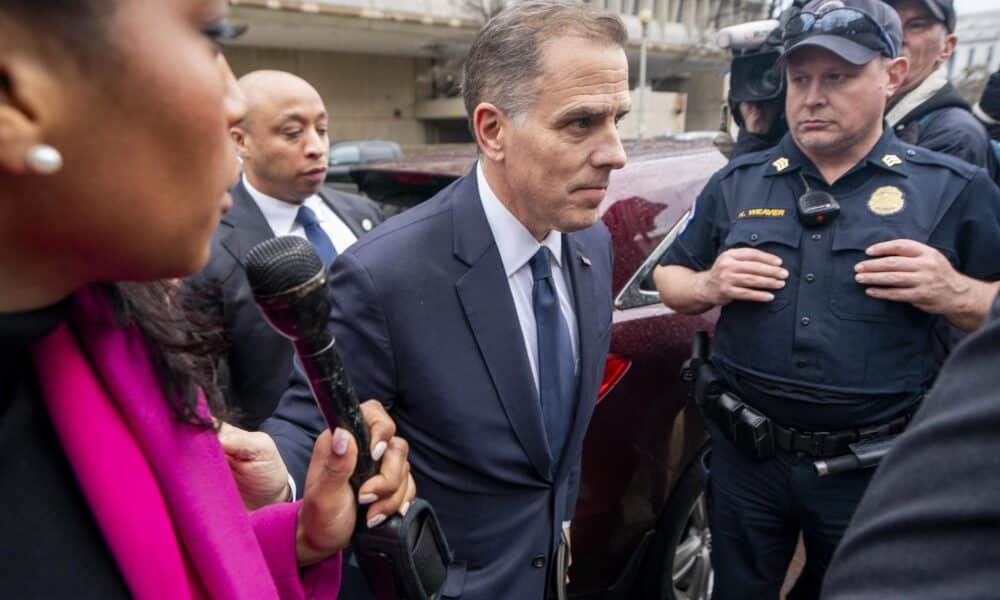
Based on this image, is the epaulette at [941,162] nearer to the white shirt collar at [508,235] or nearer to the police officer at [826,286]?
the police officer at [826,286]

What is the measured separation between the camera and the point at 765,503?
2189 millimetres

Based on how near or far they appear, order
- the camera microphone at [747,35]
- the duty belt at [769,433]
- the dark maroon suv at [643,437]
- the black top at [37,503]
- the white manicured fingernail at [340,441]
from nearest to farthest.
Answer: the black top at [37,503] → the white manicured fingernail at [340,441] → the duty belt at [769,433] → the dark maroon suv at [643,437] → the camera microphone at [747,35]

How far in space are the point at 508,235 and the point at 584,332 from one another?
353 mm

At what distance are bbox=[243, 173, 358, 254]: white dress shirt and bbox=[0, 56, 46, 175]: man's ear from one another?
2331 mm

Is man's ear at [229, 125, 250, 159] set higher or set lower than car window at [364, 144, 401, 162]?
higher

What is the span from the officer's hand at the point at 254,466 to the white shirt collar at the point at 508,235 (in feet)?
2.45

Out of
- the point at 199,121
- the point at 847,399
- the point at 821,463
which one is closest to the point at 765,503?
the point at 821,463

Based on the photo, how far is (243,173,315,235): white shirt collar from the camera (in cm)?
291

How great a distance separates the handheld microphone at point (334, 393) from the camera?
885 mm

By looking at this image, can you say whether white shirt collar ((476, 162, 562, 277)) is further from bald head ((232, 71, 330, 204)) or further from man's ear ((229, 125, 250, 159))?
man's ear ((229, 125, 250, 159))

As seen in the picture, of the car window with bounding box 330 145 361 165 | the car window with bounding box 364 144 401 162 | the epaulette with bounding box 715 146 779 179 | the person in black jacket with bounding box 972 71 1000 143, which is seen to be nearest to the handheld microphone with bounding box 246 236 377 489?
the epaulette with bounding box 715 146 779 179

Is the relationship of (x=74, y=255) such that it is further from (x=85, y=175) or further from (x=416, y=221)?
(x=416, y=221)

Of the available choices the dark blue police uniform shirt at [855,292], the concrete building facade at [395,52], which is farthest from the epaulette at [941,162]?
Answer: the concrete building facade at [395,52]

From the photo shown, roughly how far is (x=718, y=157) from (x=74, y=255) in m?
2.94
